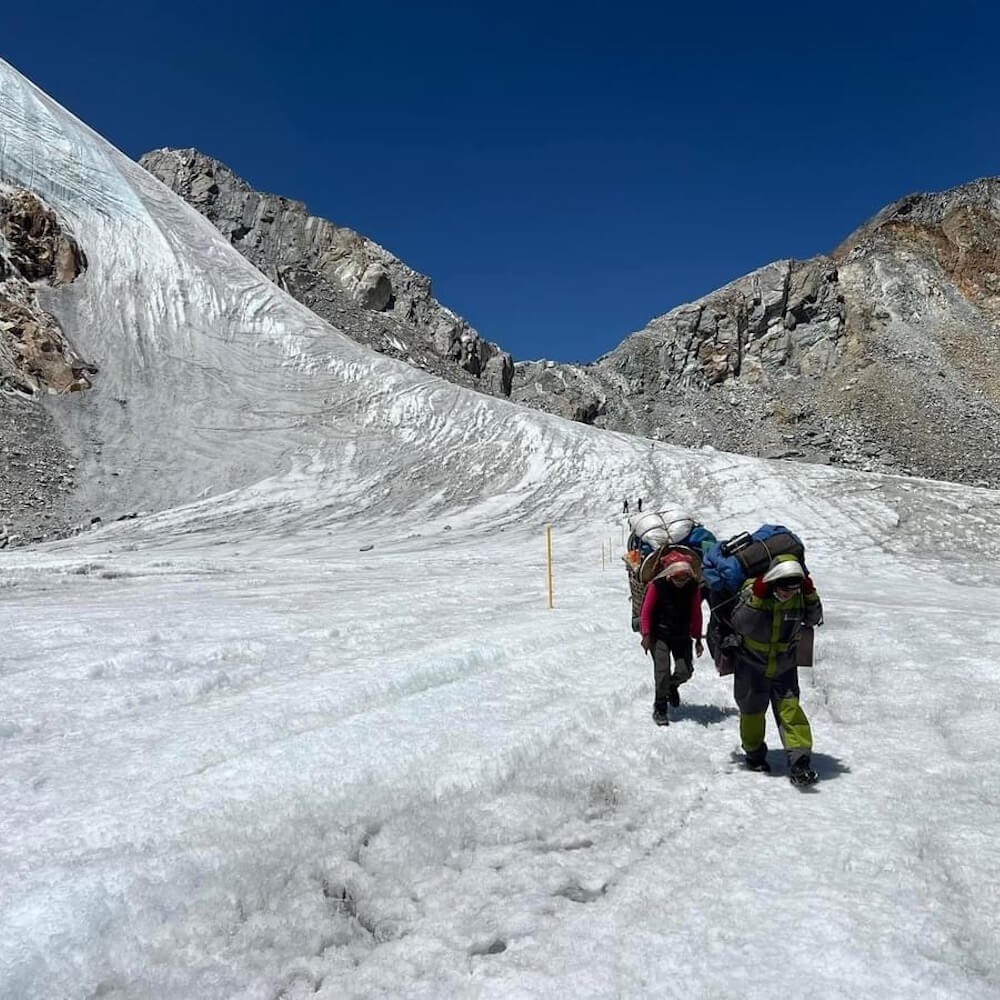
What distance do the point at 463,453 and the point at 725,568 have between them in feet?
110

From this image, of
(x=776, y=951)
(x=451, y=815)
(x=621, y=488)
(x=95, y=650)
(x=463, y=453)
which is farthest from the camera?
(x=463, y=453)

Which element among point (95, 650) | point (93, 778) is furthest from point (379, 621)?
point (93, 778)

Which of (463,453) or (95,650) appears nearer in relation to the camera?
(95,650)

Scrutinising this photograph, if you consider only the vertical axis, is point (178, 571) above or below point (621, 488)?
below

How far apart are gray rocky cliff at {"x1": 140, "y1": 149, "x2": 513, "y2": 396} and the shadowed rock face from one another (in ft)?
72.7

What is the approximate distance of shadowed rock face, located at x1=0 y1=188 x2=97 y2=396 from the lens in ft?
128

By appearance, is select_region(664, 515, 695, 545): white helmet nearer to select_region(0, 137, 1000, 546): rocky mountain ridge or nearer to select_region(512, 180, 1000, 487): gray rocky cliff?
select_region(0, 137, 1000, 546): rocky mountain ridge

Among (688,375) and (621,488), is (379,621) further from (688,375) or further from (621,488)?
(688,375)

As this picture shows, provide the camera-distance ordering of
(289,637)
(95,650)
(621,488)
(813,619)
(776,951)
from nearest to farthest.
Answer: (776,951) → (813,619) → (95,650) → (289,637) → (621,488)

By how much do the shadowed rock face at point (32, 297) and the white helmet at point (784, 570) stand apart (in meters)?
42.0

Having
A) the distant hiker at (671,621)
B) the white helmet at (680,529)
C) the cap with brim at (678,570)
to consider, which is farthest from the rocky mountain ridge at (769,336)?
the cap with brim at (678,570)

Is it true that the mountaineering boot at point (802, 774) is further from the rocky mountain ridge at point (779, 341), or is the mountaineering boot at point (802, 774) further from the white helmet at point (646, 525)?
the rocky mountain ridge at point (779, 341)

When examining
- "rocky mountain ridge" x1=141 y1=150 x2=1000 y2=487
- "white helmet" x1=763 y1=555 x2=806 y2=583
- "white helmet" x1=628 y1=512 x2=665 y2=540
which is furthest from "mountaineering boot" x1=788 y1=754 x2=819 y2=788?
"rocky mountain ridge" x1=141 y1=150 x2=1000 y2=487

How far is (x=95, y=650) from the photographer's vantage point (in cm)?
780
